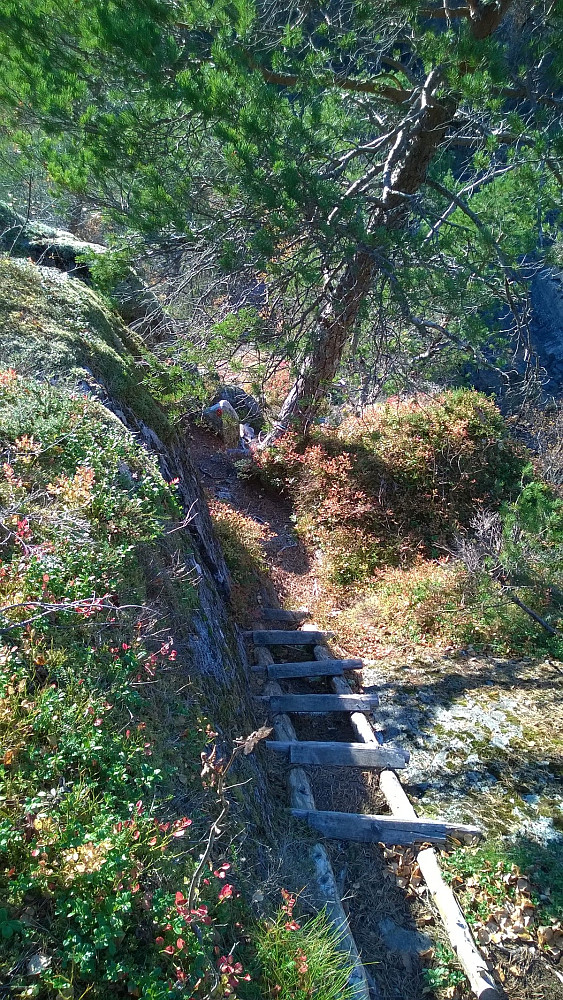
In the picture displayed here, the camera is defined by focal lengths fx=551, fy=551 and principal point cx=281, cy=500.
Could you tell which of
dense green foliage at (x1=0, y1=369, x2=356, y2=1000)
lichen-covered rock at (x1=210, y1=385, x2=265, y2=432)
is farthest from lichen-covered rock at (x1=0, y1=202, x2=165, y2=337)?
lichen-covered rock at (x1=210, y1=385, x2=265, y2=432)

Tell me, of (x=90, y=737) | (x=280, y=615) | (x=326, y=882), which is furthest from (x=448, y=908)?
(x=280, y=615)

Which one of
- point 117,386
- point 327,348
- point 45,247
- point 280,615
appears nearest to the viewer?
point 117,386

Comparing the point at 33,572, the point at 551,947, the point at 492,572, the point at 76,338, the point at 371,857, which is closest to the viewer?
the point at 33,572

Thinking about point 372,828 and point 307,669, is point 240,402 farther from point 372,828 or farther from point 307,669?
point 372,828

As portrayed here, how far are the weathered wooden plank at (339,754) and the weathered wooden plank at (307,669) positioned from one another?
1.13 meters

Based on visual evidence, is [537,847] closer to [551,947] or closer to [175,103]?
[551,947]

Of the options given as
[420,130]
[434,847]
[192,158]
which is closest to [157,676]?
[434,847]

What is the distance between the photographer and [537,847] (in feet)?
14.0

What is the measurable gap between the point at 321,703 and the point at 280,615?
6.51ft

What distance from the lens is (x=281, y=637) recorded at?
6430 millimetres

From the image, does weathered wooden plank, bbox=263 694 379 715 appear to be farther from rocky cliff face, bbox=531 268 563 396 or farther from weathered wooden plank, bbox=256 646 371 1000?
rocky cliff face, bbox=531 268 563 396

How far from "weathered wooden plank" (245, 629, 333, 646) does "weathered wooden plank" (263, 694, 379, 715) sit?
1097 millimetres

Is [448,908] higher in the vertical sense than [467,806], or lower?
lower

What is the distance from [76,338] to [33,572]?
3254mm
